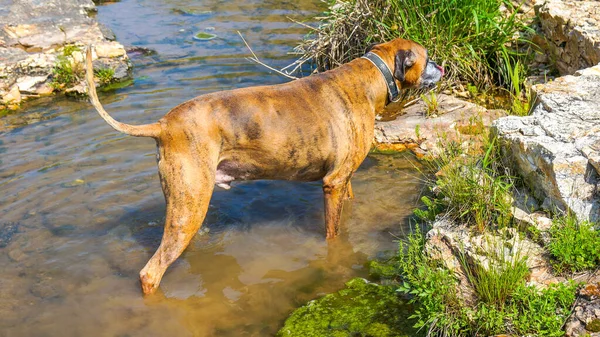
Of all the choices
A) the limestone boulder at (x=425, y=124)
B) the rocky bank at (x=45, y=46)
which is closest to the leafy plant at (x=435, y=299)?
the limestone boulder at (x=425, y=124)

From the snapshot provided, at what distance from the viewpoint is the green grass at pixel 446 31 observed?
727cm

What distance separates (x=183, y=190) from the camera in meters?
4.54

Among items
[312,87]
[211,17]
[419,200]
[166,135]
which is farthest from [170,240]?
[211,17]

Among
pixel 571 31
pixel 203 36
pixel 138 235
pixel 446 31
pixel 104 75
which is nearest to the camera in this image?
pixel 138 235

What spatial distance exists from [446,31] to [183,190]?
13.3 feet

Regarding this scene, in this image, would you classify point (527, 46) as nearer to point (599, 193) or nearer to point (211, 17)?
point (599, 193)

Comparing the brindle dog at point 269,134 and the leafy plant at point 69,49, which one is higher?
the brindle dog at point 269,134

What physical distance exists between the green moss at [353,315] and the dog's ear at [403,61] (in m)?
1.72

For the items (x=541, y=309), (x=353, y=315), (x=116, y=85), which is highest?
(x=541, y=309)

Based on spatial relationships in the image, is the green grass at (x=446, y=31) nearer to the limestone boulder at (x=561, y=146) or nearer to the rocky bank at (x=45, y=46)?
the limestone boulder at (x=561, y=146)

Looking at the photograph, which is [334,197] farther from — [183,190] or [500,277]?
[500,277]

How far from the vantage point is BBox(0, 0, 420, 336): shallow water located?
4.79 m

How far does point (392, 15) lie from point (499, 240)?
3.96m

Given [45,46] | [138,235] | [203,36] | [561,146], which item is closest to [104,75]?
[45,46]
